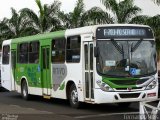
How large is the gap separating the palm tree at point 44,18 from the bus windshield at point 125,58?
62.9 feet

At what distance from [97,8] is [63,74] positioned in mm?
12709

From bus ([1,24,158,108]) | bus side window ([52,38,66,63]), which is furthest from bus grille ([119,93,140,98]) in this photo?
bus side window ([52,38,66,63])

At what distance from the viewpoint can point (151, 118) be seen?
9516mm

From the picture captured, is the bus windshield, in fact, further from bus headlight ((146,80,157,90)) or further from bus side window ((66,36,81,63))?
bus side window ((66,36,81,63))

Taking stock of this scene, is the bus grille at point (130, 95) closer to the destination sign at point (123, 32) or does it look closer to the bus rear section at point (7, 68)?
the destination sign at point (123, 32)

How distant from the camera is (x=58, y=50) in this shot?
18.5m

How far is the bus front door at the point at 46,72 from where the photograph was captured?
1941 centimetres

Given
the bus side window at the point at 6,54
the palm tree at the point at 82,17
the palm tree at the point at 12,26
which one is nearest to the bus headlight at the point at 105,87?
the bus side window at the point at 6,54

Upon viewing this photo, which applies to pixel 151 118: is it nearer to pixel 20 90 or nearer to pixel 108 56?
pixel 108 56

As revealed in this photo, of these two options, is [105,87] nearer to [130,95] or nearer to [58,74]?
[130,95]

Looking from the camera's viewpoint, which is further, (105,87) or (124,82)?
(124,82)

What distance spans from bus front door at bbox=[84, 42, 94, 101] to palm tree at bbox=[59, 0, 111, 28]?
13.1 m

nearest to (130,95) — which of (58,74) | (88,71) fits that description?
(88,71)

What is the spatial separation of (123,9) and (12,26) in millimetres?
14895
